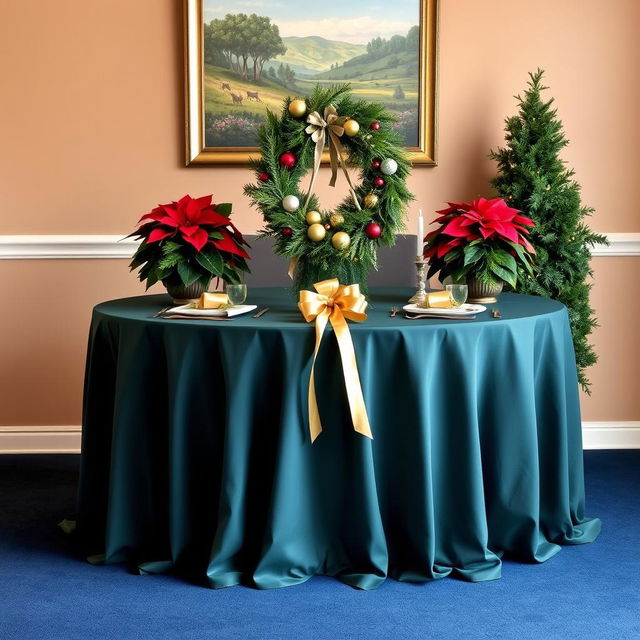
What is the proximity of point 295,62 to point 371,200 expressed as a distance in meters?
1.52

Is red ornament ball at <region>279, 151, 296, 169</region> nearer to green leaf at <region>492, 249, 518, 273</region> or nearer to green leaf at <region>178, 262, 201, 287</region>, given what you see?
green leaf at <region>178, 262, 201, 287</region>

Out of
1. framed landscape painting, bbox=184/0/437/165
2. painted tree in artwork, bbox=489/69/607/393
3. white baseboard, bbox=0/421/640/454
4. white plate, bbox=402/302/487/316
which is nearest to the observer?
white plate, bbox=402/302/487/316

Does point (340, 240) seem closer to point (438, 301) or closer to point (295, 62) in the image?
point (438, 301)

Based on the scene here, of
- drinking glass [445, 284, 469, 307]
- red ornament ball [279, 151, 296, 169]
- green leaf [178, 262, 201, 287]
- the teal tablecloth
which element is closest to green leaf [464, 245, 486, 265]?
drinking glass [445, 284, 469, 307]

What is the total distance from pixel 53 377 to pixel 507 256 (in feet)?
7.52

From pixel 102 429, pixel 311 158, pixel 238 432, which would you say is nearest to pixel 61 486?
pixel 102 429

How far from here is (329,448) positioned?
7.73 ft

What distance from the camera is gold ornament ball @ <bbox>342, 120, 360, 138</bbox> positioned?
8.31ft

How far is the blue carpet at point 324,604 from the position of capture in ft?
7.11

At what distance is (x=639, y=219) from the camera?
3982mm

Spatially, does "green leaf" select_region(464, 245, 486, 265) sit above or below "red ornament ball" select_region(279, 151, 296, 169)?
below

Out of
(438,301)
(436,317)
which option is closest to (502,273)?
(438,301)

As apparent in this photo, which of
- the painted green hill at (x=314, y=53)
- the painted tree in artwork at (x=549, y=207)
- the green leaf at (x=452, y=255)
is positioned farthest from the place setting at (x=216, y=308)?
the painted green hill at (x=314, y=53)

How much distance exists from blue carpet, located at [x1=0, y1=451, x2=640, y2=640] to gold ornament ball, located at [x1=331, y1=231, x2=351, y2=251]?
3.21 ft
